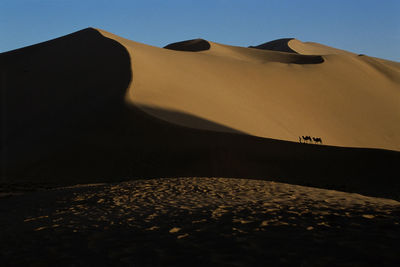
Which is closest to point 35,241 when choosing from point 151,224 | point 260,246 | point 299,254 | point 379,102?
point 151,224

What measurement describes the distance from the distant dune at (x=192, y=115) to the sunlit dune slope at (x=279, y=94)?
0.12 metres

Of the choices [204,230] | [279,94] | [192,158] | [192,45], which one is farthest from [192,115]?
[192,45]

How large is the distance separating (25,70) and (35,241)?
27.6 metres

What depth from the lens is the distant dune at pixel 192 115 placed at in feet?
50.1

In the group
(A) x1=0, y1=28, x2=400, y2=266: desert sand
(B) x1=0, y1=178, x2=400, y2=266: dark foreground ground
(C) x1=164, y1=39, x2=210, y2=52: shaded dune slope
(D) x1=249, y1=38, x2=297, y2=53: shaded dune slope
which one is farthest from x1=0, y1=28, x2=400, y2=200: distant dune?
(D) x1=249, y1=38, x2=297, y2=53: shaded dune slope

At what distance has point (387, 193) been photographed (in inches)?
488

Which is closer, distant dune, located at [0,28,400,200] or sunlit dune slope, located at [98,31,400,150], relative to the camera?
distant dune, located at [0,28,400,200]

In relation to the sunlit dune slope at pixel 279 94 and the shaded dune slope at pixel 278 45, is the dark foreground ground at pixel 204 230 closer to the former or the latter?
the sunlit dune slope at pixel 279 94

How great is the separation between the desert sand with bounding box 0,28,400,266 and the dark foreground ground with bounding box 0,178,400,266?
3cm

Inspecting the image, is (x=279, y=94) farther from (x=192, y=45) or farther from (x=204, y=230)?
(x=204, y=230)

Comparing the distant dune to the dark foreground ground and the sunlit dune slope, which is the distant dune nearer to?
the sunlit dune slope

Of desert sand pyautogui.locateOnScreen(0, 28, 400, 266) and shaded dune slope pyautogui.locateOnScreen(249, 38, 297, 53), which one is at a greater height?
shaded dune slope pyautogui.locateOnScreen(249, 38, 297, 53)

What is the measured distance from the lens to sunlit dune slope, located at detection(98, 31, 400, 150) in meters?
24.2

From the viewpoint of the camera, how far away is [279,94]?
107ft
